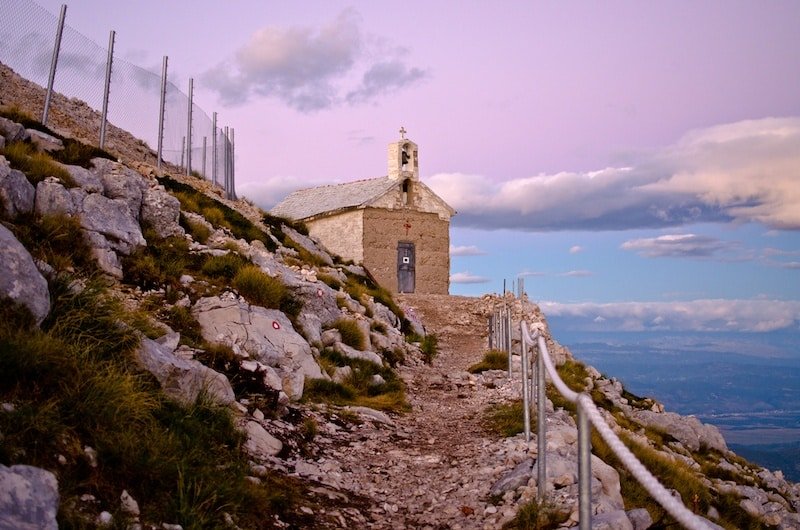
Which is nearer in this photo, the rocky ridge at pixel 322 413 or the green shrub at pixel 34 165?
the rocky ridge at pixel 322 413

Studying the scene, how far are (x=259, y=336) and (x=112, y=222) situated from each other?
316 cm

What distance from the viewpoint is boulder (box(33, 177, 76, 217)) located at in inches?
357

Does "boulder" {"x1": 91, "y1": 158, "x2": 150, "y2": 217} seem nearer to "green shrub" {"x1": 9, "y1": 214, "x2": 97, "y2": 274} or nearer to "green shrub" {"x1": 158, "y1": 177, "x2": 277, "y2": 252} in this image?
"green shrub" {"x1": 9, "y1": 214, "x2": 97, "y2": 274}

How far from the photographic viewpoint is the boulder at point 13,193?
825 cm

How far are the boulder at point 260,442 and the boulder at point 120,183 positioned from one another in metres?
6.04

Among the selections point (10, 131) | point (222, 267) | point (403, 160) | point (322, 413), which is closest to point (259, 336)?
point (322, 413)

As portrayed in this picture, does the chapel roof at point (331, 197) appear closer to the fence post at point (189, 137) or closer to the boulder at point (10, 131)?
the fence post at point (189, 137)

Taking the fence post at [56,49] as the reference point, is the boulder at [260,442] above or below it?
below

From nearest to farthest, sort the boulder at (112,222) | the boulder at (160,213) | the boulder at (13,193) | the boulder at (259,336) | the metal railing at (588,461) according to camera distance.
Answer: the metal railing at (588,461)
the boulder at (13,193)
the boulder at (259,336)
the boulder at (112,222)
the boulder at (160,213)

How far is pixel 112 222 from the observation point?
10.2 meters

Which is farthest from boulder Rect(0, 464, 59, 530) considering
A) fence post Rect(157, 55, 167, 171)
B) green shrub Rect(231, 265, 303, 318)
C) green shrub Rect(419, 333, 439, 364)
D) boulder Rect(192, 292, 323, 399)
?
fence post Rect(157, 55, 167, 171)

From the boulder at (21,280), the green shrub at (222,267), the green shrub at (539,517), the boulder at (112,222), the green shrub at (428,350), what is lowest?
the green shrub at (539,517)

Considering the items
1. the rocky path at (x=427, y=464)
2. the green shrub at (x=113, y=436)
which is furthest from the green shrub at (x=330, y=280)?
the green shrub at (x=113, y=436)

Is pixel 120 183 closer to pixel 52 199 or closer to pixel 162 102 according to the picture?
pixel 52 199
